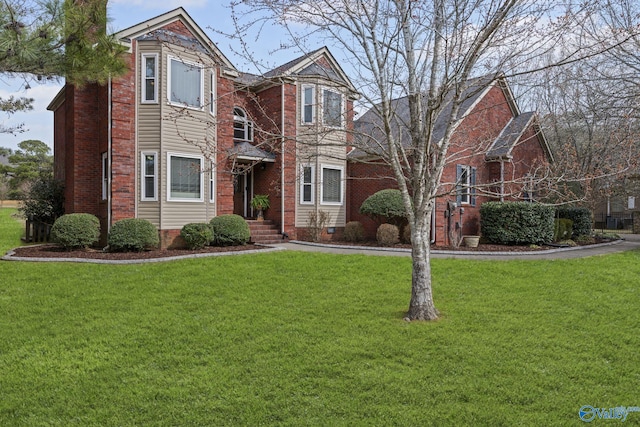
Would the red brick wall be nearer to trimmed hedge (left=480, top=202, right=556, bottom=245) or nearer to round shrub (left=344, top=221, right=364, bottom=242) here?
round shrub (left=344, top=221, right=364, bottom=242)

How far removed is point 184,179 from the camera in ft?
43.4

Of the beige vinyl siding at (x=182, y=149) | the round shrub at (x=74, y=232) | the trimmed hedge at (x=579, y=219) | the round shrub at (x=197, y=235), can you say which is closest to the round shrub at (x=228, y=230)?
the round shrub at (x=197, y=235)

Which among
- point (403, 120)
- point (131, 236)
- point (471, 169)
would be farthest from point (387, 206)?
point (131, 236)

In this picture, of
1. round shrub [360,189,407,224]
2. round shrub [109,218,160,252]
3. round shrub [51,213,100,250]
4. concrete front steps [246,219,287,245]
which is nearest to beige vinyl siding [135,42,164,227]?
round shrub [109,218,160,252]

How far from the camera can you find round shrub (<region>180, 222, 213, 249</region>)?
1193cm

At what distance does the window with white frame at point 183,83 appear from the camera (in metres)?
12.8

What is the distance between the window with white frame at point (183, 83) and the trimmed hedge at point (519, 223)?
10.4 meters

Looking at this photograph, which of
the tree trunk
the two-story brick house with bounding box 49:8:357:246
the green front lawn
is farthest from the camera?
the two-story brick house with bounding box 49:8:357:246

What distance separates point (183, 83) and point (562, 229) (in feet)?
46.8

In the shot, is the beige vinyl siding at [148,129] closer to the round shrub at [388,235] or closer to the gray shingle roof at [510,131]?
the round shrub at [388,235]

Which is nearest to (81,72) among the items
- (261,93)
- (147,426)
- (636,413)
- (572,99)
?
(147,426)

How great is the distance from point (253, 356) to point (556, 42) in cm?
541

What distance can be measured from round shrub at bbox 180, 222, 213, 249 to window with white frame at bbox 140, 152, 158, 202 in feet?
5.23

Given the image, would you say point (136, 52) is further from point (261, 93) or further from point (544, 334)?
point (544, 334)
